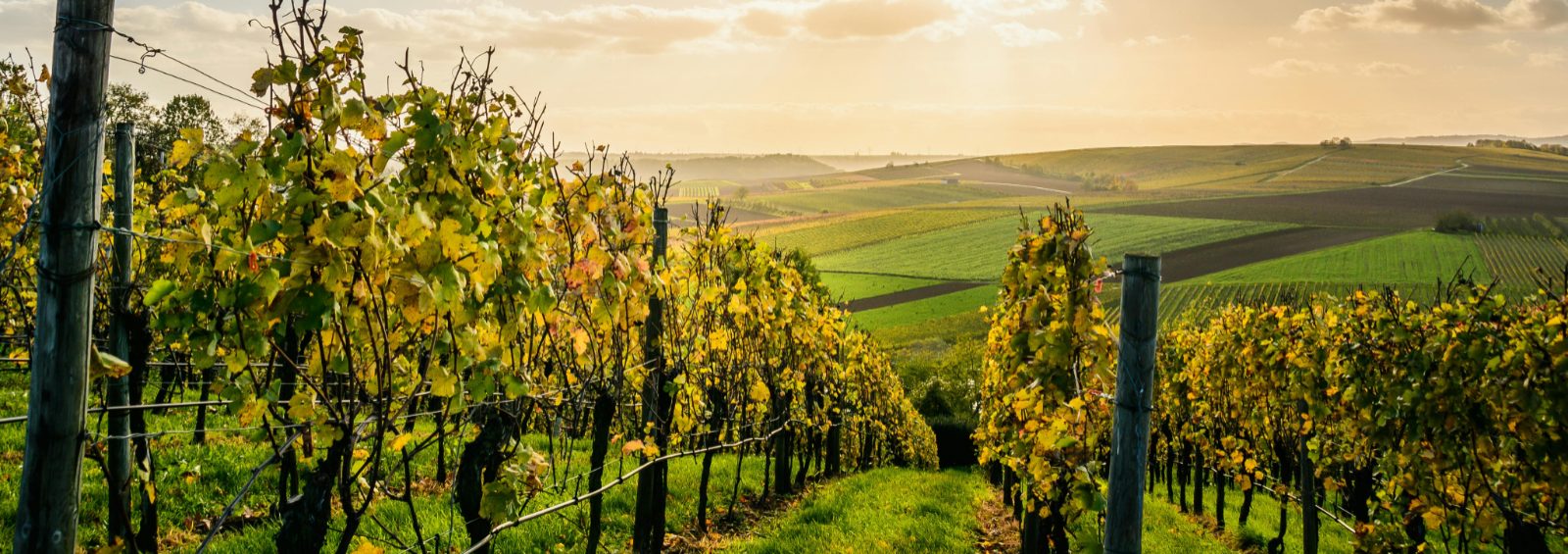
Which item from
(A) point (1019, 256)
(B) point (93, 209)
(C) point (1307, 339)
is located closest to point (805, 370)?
(C) point (1307, 339)

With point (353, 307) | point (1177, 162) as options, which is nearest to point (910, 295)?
point (353, 307)

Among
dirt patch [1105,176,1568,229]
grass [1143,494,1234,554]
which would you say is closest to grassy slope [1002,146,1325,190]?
dirt patch [1105,176,1568,229]

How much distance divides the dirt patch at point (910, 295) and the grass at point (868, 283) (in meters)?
0.57

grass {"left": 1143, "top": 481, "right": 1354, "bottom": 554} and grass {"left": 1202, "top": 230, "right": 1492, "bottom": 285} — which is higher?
grass {"left": 1202, "top": 230, "right": 1492, "bottom": 285}

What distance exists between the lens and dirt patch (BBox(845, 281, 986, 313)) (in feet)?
167

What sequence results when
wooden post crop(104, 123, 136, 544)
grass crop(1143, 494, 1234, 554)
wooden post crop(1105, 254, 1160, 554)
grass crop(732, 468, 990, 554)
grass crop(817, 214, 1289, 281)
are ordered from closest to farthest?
wooden post crop(1105, 254, 1160, 554)
wooden post crop(104, 123, 136, 544)
grass crop(732, 468, 990, 554)
grass crop(1143, 494, 1234, 554)
grass crop(817, 214, 1289, 281)

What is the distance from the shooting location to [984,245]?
2504 inches

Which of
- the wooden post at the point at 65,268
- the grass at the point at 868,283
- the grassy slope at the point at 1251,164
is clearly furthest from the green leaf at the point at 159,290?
the grassy slope at the point at 1251,164

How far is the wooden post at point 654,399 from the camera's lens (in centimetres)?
592

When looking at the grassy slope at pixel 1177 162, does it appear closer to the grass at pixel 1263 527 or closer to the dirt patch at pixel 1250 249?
the dirt patch at pixel 1250 249

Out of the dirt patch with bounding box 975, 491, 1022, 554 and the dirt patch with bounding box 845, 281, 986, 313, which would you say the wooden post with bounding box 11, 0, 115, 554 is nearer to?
the dirt patch with bounding box 975, 491, 1022, 554

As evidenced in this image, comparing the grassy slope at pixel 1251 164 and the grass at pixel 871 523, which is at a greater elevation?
the grassy slope at pixel 1251 164

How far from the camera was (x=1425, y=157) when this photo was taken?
83688 millimetres

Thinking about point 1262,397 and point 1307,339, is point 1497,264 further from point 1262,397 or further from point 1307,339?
point 1307,339
